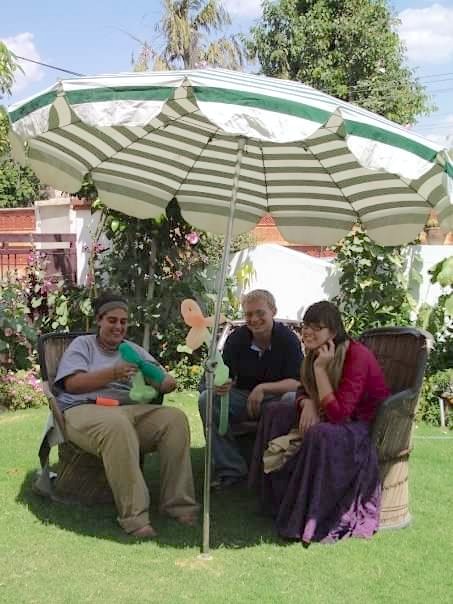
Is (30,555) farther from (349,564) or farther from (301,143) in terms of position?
(301,143)

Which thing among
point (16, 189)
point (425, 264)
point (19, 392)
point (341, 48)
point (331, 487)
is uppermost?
point (341, 48)

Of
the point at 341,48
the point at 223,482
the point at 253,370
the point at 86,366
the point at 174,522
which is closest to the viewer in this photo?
the point at 174,522

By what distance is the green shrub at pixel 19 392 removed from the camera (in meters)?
6.71

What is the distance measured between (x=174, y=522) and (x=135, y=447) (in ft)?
1.59

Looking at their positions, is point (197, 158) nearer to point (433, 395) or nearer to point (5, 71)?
point (5, 71)

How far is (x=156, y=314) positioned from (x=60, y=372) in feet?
11.0

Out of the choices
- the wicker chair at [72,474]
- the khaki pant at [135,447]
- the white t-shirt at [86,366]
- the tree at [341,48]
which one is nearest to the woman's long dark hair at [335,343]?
the khaki pant at [135,447]

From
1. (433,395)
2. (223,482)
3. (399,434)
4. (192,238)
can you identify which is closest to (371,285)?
(433,395)

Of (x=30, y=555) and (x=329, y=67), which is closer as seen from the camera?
(x=30, y=555)

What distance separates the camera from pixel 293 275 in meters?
8.06

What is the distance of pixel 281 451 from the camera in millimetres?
3758

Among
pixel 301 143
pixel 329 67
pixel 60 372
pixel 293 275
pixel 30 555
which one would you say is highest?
pixel 329 67

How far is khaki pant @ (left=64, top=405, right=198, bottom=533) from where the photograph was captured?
3.69 meters

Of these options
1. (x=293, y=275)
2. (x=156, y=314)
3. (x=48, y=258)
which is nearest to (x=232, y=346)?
(x=156, y=314)
